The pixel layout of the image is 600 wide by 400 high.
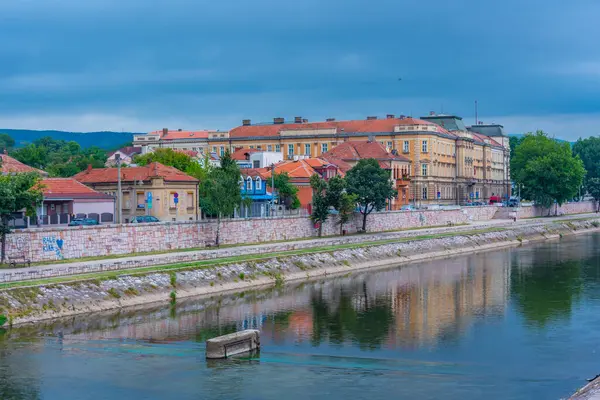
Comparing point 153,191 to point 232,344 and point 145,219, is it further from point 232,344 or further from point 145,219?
point 232,344

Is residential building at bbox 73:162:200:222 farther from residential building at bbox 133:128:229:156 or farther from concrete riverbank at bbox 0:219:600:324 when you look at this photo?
residential building at bbox 133:128:229:156

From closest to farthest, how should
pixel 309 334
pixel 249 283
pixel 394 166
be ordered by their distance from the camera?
pixel 309 334 < pixel 249 283 < pixel 394 166

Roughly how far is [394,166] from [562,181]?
29.4 metres

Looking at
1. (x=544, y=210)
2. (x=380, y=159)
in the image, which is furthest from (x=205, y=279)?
(x=544, y=210)

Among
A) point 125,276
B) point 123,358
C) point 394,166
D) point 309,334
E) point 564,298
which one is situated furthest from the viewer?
point 394,166

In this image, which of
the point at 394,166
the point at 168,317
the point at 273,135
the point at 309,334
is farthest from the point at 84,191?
the point at 273,135

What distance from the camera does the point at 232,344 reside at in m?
35.9

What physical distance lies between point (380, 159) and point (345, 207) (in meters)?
35.2

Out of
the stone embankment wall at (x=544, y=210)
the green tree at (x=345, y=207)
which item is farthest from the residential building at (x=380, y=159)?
the green tree at (x=345, y=207)

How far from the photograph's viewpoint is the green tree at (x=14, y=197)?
163 feet

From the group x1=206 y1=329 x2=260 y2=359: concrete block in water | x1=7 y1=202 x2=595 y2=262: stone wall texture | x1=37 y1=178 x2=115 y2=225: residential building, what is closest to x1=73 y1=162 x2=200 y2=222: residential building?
x1=37 y1=178 x2=115 y2=225: residential building

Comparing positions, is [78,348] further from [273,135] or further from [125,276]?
[273,135]

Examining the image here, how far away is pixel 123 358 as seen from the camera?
117 feet

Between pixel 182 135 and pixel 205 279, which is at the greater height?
pixel 182 135
